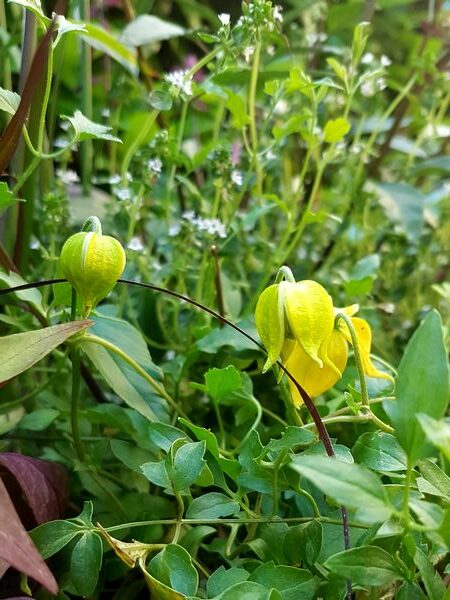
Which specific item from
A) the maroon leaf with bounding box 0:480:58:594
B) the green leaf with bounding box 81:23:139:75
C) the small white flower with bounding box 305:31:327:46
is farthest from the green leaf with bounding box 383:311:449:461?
the small white flower with bounding box 305:31:327:46

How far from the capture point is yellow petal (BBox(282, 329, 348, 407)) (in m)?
0.33

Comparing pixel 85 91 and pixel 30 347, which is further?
pixel 85 91

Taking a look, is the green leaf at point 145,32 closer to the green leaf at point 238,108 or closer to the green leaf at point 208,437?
the green leaf at point 238,108

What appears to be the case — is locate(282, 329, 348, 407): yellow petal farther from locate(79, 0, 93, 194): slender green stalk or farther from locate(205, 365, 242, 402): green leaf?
locate(79, 0, 93, 194): slender green stalk

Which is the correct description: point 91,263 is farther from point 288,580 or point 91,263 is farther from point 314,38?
point 314,38

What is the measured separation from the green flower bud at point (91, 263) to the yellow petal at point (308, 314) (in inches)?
3.1

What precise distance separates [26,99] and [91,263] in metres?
0.08

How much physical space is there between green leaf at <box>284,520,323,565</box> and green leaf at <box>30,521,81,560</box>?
9 centimetres

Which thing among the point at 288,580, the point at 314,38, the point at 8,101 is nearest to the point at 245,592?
the point at 288,580

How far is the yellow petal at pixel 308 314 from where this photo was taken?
31 centimetres

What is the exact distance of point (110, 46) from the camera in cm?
61

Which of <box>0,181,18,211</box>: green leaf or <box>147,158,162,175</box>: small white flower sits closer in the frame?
<box>0,181,18,211</box>: green leaf

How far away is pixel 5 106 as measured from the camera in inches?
13.5

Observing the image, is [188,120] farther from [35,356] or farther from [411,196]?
[35,356]
